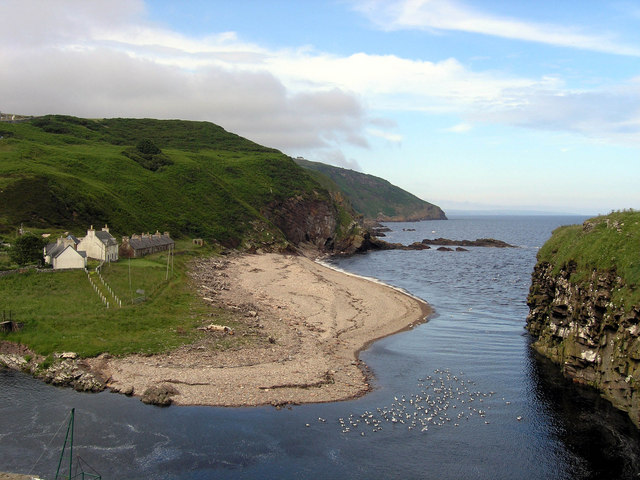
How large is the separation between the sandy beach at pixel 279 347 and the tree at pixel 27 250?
19.8 meters

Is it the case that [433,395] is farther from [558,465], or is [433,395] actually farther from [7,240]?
[7,240]

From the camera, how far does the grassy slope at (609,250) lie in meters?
39.5

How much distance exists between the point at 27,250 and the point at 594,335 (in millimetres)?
61147

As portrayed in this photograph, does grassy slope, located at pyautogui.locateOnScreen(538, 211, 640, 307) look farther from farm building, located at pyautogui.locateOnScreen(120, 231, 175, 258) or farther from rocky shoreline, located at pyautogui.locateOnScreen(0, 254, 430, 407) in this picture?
farm building, located at pyautogui.locateOnScreen(120, 231, 175, 258)

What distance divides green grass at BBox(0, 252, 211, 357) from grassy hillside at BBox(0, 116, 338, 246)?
28350mm

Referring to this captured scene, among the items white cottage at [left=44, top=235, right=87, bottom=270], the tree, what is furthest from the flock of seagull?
the tree

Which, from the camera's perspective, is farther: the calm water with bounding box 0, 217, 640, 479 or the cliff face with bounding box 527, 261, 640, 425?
the cliff face with bounding box 527, 261, 640, 425

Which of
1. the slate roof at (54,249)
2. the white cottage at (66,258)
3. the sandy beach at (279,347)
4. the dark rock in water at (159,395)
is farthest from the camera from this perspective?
the slate roof at (54,249)

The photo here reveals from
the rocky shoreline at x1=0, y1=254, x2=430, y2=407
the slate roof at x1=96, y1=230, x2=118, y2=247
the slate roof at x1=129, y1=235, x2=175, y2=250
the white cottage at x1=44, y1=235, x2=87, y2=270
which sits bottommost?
the rocky shoreline at x1=0, y1=254, x2=430, y2=407

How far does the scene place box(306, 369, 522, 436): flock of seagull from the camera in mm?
34188

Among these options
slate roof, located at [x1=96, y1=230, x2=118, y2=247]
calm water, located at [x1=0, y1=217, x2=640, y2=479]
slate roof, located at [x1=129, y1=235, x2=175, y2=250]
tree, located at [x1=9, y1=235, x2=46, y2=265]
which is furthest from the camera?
slate roof, located at [x1=129, y1=235, x2=175, y2=250]

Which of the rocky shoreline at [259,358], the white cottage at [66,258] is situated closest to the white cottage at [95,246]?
the white cottage at [66,258]

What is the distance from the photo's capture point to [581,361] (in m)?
43.4

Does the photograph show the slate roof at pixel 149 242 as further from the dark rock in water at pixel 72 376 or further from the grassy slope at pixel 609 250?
the grassy slope at pixel 609 250
